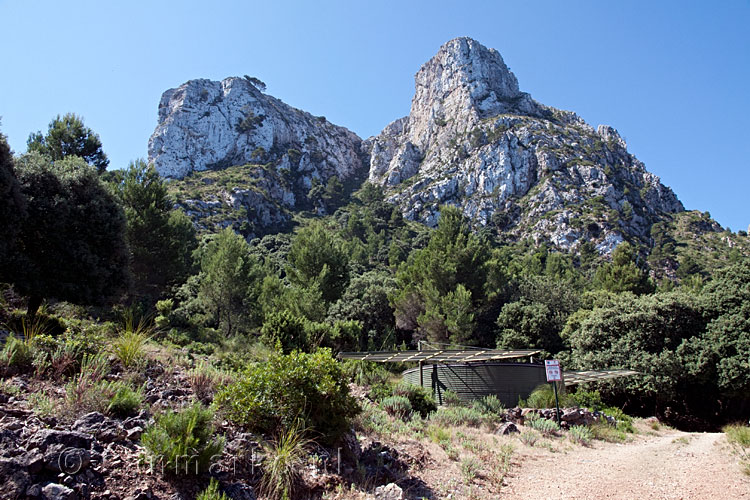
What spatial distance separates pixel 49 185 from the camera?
11367 millimetres

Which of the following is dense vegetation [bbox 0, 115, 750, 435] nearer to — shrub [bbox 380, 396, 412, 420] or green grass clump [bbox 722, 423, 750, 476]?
shrub [bbox 380, 396, 412, 420]


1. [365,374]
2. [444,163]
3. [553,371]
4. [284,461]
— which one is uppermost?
[444,163]

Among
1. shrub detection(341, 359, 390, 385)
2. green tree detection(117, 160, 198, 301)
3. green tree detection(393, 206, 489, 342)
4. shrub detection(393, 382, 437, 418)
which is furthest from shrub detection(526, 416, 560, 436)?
green tree detection(117, 160, 198, 301)

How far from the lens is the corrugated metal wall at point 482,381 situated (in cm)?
1352

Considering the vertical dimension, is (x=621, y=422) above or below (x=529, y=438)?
below

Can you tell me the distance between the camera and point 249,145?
9425 centimetres

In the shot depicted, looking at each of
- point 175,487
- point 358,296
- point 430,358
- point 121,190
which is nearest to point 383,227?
point 358,296

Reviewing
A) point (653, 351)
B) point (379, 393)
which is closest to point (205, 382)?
point (379, 393)

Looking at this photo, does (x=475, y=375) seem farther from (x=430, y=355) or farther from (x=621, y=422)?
(x=621, y=422)

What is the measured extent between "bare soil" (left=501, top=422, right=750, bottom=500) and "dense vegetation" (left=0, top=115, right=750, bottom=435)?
3.18 m

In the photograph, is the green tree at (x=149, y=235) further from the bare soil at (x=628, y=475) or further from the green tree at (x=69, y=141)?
the bare soil at (x=628, y=475)

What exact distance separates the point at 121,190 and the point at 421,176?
7778cm

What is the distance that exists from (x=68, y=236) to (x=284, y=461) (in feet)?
35.4

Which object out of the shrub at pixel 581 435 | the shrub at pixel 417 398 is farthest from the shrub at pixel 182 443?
the shrub at pixel 581 435
